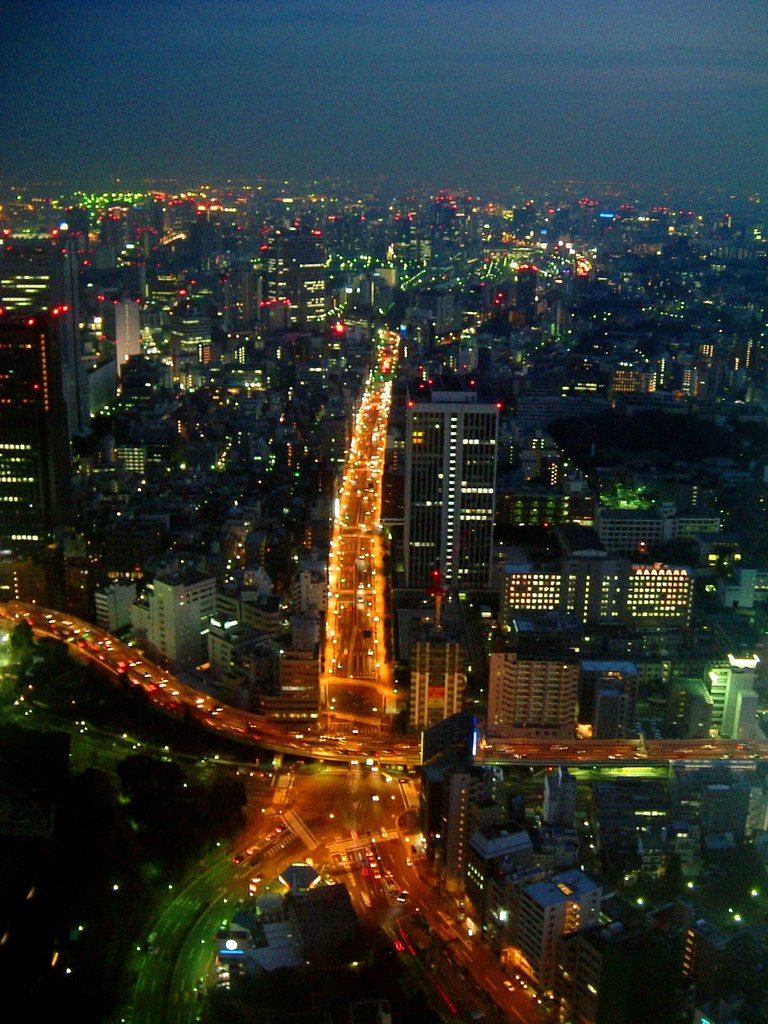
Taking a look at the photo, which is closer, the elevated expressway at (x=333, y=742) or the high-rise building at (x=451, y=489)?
the elevated expressway at (x=333, y=742)

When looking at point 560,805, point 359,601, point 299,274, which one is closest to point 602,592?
point 359,601

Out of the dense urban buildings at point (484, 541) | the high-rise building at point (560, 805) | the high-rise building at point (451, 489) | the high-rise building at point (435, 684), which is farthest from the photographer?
the high-rise building at point (451, 489)

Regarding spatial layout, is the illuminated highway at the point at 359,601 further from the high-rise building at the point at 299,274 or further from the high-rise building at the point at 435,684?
the high-rise building at the point at 299,274

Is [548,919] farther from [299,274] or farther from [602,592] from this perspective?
[299,274]

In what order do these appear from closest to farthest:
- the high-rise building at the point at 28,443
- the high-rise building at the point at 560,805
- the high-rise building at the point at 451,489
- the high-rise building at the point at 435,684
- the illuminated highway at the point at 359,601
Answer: the high-rise building at the point at 560,805 < the high-rise building at the point at 435,684 < the illuminated highway at the point at 359,601 < the high-rise building at the point at 451,489 < the high-rise building at the point at 28,443

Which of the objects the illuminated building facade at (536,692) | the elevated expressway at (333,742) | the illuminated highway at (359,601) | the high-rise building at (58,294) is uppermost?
the high-rise building at (58,294)

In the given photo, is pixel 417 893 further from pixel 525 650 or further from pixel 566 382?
pixel 566 382

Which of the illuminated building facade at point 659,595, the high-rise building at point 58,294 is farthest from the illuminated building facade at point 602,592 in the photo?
the high-rise building at point 58,294

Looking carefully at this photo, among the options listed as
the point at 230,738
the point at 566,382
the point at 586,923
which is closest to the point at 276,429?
the point at 566,382
